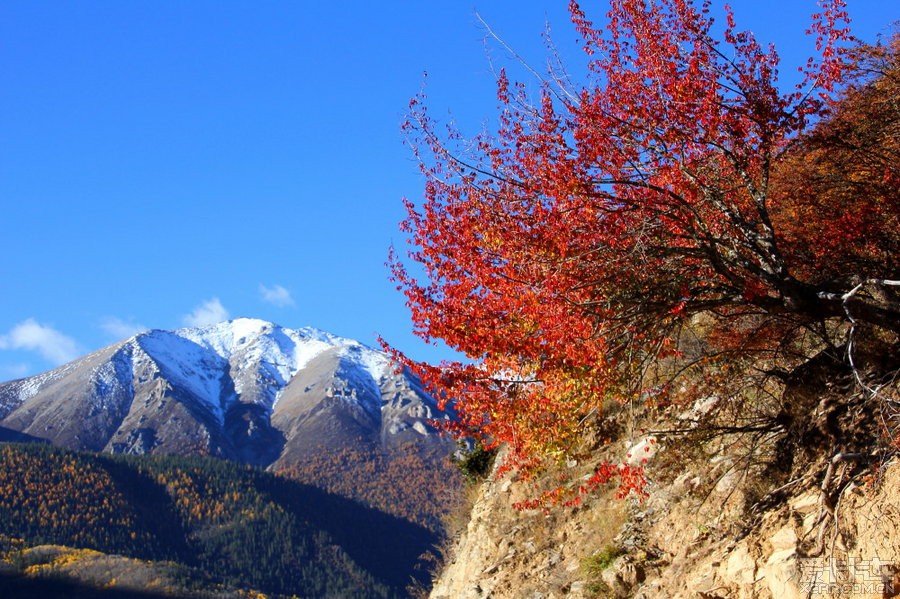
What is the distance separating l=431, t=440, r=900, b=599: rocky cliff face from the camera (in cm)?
942

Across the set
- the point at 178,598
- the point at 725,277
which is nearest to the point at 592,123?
the point at 725,277

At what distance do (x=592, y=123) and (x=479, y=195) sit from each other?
80.9 inches

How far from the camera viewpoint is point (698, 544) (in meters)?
12.2

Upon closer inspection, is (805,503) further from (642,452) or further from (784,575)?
(642,452)

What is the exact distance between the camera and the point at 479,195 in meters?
12.3

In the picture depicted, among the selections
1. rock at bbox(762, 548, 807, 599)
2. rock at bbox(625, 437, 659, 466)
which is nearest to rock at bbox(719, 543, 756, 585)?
rock at bbox(762, 548, 807, 599)

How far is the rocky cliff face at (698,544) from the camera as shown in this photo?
30.9 ft

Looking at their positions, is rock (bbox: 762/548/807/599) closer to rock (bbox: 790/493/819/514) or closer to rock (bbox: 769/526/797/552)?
rock (bbox: 769/526/797/552)

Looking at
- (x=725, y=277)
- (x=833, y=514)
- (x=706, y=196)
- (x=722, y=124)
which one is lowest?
(x=833, y=514)

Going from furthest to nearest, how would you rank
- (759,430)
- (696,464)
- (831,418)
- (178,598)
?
(178,598) < (696,464) < (759,430) < (831,418)

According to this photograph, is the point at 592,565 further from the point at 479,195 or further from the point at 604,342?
the point at 479,195

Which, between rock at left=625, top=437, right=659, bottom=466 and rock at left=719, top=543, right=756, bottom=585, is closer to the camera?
rock at left=719, top=543, right=756, bottom=585

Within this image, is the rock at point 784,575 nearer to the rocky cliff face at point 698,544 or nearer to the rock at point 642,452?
the rocky cliff face at point 698,544

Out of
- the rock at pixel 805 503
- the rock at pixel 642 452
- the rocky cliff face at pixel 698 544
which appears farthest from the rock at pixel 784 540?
the rock at pixel 642 452
